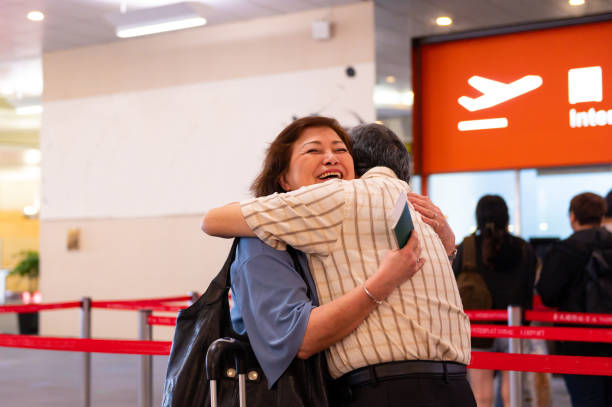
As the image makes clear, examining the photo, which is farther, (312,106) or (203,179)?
(203,179)

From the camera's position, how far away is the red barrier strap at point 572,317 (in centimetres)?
418

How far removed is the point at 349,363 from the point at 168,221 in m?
8.89

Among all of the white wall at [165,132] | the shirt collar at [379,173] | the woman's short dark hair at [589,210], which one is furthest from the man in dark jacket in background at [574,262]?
the white wall at [165,132]

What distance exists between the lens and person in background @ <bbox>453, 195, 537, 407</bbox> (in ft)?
15.8

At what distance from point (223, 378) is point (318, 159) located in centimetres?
62

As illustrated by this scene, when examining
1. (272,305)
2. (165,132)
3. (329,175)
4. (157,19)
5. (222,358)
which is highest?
(157,19)

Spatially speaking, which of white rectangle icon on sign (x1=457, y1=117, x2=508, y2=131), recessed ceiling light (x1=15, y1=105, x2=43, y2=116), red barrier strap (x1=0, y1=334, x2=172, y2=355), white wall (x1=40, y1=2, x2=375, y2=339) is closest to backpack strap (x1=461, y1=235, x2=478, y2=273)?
red barrier strap (x1=0, y1=334, x2=172, y2=355)

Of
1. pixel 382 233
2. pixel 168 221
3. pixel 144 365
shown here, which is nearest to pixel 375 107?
pixel 168 221

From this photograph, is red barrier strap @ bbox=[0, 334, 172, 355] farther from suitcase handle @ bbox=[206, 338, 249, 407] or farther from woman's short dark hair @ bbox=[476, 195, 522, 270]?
woman's short dark hair @ bbox=[476, 195, 522, 270]

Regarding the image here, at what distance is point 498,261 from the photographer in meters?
4.84

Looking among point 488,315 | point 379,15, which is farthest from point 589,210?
point 379,15

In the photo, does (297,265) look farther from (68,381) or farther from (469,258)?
(68,381)

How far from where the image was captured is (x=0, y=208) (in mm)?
23203

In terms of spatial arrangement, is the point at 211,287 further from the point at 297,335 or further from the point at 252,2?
the point at 252,2
